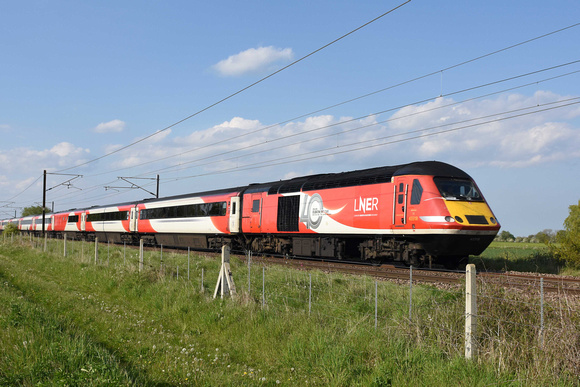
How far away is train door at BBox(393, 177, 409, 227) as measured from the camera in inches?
653

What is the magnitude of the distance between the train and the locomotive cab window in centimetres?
4

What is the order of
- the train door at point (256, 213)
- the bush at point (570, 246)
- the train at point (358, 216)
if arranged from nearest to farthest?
the train at point (358, 216)
the bush at point (570, 246)
the train door at point (256, 213)

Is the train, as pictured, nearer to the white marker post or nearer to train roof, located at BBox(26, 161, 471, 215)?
train roof, located at BBox(26, 161, 471, 215)

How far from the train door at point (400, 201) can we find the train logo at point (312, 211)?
3343 millimetres

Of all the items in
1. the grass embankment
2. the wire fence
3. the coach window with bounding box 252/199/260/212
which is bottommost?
the grass embankment

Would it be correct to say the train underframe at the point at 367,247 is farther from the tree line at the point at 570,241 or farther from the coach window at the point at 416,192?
the tree line at the point at 570,241

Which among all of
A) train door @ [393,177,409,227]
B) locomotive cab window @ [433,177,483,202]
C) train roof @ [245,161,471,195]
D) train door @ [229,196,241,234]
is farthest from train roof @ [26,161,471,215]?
train door @ [229,196,241,234]

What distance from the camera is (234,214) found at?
26297 millimetres

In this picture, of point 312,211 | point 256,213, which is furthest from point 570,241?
point 256,213

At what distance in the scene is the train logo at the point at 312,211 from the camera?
66.6 ft

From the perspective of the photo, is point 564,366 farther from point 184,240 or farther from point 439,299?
point 184,240

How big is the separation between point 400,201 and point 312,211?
487 centimetres

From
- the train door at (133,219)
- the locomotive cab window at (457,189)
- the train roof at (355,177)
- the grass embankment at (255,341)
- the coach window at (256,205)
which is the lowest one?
the grass embankment at (255,341)

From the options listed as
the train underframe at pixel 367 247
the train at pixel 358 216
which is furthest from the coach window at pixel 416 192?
the train underframe at pixel 367 247
